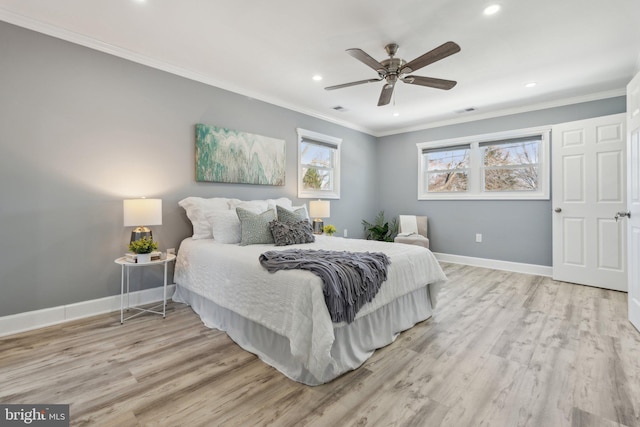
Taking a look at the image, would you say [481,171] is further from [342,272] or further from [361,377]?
[361,377]

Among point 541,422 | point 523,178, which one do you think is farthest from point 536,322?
point 523,178

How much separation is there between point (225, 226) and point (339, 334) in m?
1.70

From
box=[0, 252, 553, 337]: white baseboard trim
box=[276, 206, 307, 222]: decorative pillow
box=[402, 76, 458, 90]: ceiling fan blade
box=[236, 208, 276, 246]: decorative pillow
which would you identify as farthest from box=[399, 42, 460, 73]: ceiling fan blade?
box=[0, 252, 553, 337]: white baseboard trim

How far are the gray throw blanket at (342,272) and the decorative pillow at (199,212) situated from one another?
1324 millimetres

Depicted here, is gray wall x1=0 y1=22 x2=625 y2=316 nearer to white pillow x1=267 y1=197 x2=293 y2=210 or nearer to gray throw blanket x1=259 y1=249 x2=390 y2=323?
white pillow x1=267 y1=197 x2=293 y2=210

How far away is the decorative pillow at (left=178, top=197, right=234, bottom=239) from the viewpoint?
Result: 10.6 ft

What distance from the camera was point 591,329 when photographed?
2588 mm

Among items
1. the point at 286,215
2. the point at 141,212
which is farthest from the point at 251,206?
the point at 141,212

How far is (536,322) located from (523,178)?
9.23ft

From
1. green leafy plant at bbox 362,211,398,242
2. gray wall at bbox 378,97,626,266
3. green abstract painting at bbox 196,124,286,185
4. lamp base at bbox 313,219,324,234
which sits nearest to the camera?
green abstract painting at bbox 196,124,286,185

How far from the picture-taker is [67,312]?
2697 mm

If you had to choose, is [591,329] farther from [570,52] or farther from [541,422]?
[570,52]

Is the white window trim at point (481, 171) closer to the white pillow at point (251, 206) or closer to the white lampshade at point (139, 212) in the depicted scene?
the white pillow at point (251, 206)

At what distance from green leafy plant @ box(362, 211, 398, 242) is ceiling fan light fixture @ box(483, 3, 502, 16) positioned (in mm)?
3943
